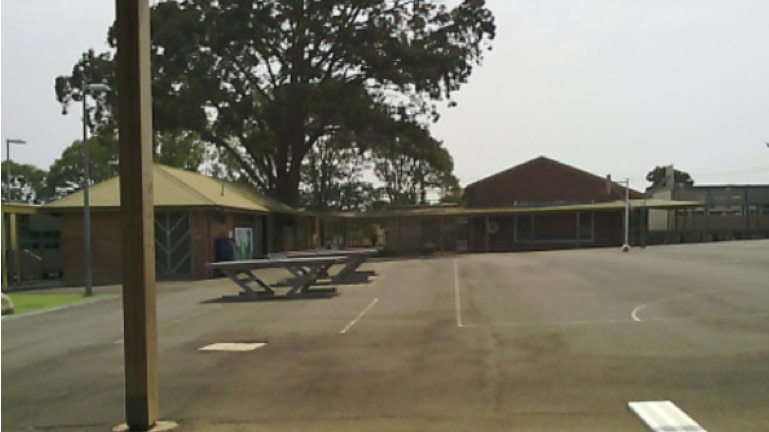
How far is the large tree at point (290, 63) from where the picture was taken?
4700cm

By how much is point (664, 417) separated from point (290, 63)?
43.9 meters

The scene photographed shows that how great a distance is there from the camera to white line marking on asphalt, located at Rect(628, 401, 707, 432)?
6.94m

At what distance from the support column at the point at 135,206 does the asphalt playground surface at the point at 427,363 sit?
0.76m

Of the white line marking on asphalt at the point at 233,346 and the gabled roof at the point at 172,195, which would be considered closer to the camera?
the white line marking on asphalt at the point at 233,346

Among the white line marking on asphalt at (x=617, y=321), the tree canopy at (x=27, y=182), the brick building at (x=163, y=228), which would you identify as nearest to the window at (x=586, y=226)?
the brick building at (x=163, y=228)

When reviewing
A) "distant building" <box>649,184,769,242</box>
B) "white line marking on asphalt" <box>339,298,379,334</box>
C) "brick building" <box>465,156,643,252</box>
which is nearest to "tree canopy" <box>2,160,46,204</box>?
"brick building" <box>465,156,643,252</box>

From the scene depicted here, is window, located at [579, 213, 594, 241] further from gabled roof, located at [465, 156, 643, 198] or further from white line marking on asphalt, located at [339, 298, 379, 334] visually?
white line marking on asphalt, located at [339, 298, 379, 334]

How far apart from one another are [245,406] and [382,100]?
138ft

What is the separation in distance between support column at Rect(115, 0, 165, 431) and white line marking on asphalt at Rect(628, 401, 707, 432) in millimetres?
4274

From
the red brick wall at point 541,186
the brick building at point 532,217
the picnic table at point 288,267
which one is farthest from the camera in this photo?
the red brick wall at point 541,186

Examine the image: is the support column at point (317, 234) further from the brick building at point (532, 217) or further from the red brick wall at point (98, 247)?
the red brick wall at point (98, 247)

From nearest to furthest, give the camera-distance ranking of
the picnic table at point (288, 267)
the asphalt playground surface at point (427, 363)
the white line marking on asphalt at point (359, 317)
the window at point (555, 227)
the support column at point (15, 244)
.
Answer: the asphalt playground surface at point (427, 363), the white line marking on asphalt at point (359, 317), the picnic table at point (288, 267), the support column at point (15, 244), the window at point (555, 227)

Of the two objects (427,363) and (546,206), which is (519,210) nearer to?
(546,206)

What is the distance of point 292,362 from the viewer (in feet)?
36.8
